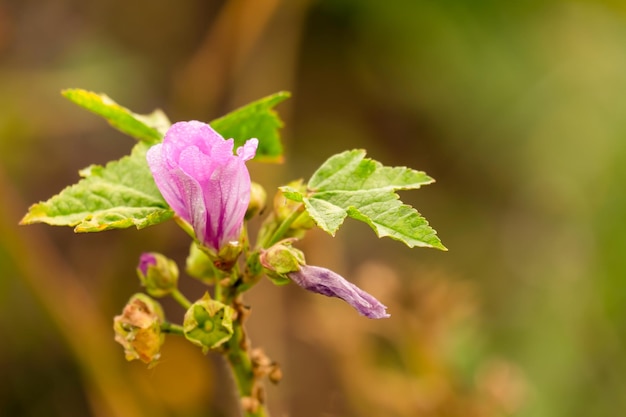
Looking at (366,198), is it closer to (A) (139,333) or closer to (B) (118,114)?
(A) (139,333)

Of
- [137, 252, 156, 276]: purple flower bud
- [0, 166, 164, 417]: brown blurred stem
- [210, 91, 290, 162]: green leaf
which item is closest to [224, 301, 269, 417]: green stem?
[137, 252, 156, 276]: purple flower bud

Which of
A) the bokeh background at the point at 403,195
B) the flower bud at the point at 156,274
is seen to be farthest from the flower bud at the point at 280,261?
the bokeh background at the point at 403,195

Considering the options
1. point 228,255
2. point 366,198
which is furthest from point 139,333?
point 366,198

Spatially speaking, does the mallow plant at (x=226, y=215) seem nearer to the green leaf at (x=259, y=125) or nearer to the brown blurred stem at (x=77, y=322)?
the green leaf at (x=259, y=125)

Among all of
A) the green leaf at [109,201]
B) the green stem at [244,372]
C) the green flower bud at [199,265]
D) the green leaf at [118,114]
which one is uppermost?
the green leaf at [118,114]

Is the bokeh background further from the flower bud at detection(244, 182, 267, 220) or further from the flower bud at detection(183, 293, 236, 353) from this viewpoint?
the flower bud at detection(183, 293, 236, 353)

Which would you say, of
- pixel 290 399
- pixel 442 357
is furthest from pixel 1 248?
pixel 442 357

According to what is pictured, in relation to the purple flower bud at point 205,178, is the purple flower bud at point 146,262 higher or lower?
lower
